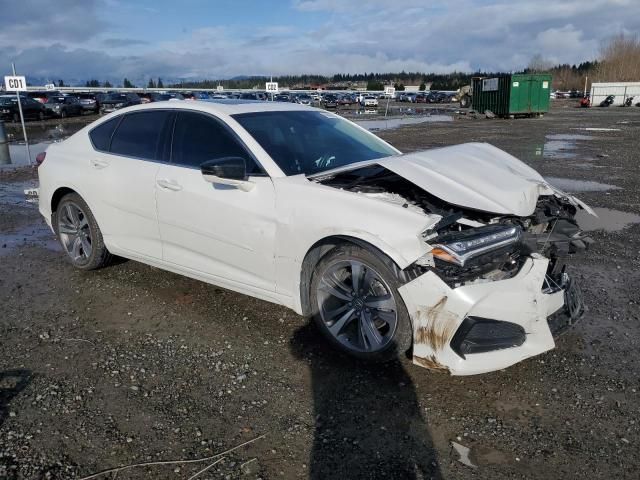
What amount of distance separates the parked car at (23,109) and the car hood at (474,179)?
34418mm

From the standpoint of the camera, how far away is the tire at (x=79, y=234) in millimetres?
5445

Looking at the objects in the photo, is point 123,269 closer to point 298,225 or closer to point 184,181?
point 184,181

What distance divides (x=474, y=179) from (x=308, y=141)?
1.45 metres

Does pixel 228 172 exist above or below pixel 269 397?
above

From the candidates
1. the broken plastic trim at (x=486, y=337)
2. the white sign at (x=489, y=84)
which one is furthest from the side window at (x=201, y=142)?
the white sign at (x=489, y=84)

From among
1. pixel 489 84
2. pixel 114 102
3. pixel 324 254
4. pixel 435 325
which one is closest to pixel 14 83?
pixel 324 254

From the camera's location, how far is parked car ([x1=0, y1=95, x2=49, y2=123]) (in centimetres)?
3335

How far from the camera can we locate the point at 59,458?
283 centimetres

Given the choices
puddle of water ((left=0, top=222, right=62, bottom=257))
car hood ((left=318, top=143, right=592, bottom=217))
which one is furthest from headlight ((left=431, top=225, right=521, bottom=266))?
puddle of water ((left=0, top=222, right=62, bottom=257))

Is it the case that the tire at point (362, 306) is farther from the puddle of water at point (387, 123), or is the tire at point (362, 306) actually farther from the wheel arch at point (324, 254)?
the puddle of water at point (387, 123)

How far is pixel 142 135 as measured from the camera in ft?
16.5

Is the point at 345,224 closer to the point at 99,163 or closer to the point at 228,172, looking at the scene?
the point at 228,172

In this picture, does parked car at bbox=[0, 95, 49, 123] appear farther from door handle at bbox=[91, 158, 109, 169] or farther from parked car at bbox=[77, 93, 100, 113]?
door handle at bbox=[91, 158, 109, 169]

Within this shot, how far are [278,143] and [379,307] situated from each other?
1643 mm
